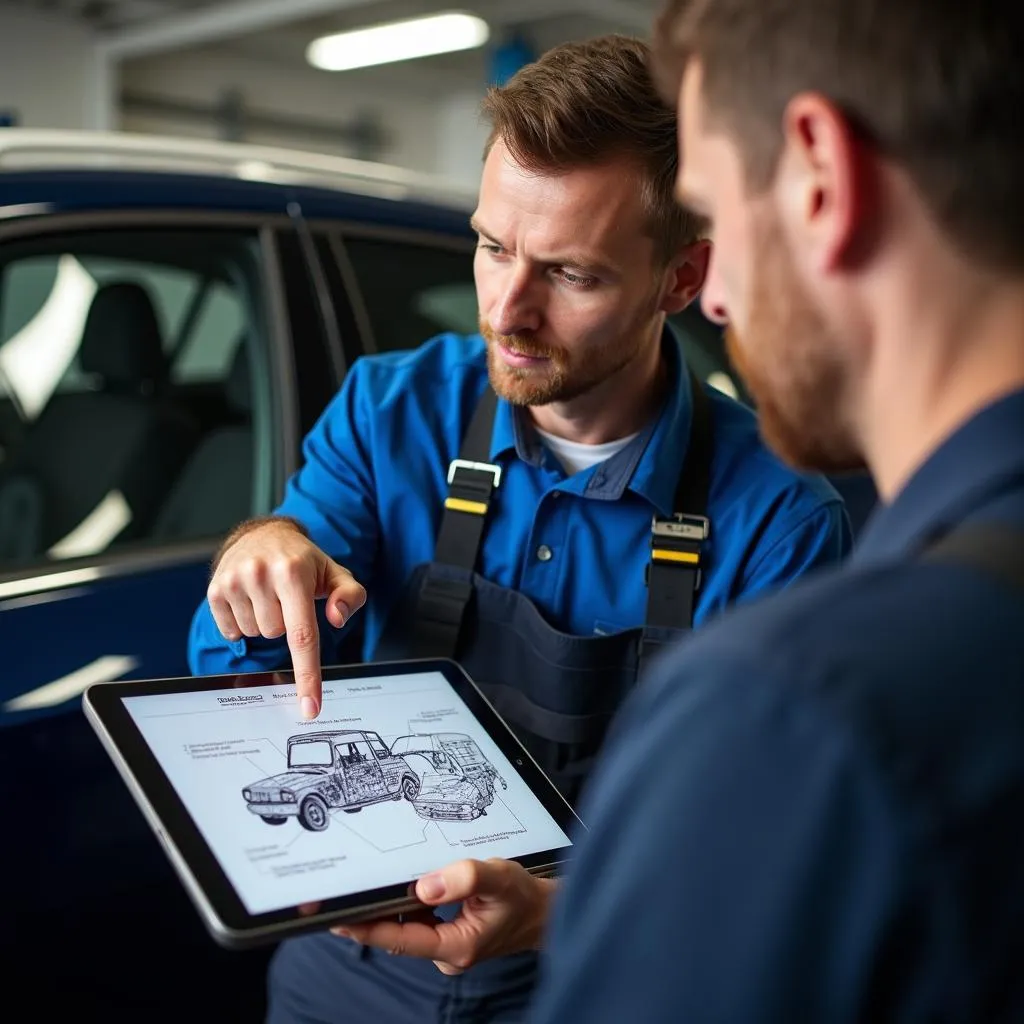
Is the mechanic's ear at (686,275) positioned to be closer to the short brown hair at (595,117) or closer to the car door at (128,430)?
the short brown hair at (595,117)

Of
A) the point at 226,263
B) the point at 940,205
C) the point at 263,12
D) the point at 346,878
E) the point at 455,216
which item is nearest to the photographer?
the point at 940,205

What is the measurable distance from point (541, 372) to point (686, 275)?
1.07 ft

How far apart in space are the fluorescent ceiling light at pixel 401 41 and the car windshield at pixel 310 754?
34.1ft

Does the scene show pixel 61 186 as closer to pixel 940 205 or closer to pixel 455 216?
pixel 455 216

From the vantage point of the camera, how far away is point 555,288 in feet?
5.07

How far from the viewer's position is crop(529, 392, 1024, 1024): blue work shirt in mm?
562

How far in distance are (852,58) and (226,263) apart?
69.2 inches

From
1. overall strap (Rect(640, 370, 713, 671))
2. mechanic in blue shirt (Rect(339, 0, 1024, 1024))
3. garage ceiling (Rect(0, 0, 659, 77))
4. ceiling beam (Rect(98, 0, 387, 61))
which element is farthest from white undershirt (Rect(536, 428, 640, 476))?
garage ceiling (Rect(0, 0, 659, 77))

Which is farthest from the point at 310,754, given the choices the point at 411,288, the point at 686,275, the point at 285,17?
the point at 285,17

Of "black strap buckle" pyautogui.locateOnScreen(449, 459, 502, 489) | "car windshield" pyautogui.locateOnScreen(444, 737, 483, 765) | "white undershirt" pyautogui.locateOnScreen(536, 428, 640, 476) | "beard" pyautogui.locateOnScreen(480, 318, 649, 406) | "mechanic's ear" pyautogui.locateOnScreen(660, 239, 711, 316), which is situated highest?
"mechanic's ear" pyautogui.locateOnScreen(660, 239, 711, 316)

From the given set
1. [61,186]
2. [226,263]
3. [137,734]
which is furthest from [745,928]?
[226,263]

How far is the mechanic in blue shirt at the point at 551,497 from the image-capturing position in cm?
148

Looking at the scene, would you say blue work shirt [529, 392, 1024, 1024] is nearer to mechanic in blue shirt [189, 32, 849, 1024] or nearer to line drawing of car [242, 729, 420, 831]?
line drawing of car [242, 729, 420, 831]

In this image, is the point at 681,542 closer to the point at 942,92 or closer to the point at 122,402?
the point at 942,92
